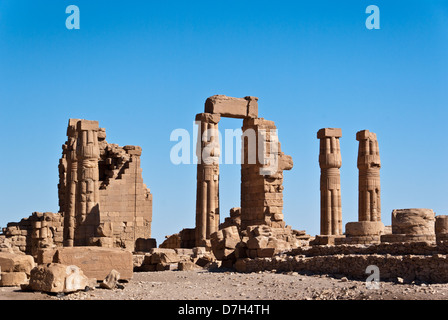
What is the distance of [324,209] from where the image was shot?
33.3 meters

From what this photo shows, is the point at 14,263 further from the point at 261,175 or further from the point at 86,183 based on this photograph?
the point at 261,175

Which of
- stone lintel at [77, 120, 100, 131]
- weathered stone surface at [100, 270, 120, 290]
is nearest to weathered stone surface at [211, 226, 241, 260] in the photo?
weathered stone surface at [100, 270, 120, 290]

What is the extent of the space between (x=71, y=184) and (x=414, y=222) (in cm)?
1589

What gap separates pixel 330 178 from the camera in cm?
3322

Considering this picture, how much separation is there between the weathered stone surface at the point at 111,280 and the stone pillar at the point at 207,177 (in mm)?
12564

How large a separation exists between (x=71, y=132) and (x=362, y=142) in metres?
13.5

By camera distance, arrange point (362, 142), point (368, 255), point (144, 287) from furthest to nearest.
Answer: point (362, 142)
point (368, 255)
point (144, 287)

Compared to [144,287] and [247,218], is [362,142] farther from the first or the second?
[144,287]

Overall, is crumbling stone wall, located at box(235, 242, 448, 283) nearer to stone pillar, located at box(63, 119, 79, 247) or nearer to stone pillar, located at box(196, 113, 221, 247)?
stone pillar, located at box(196, 113, 221, 247)

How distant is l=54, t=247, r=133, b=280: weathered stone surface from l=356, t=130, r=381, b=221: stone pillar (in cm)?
1932

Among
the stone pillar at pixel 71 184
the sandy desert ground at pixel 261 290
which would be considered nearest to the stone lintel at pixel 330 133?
the stone pillar at pixel 71 184

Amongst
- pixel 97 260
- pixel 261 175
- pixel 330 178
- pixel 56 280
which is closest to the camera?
pixel 56 280

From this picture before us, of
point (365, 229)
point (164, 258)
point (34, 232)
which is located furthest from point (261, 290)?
point (34, 232)
